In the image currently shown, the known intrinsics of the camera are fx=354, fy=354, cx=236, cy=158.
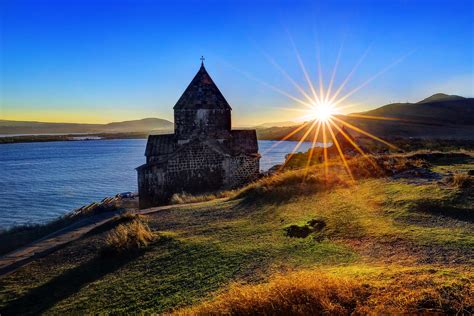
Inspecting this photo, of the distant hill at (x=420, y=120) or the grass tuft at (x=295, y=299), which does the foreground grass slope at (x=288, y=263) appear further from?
the distant hill at (x=420, y=120)

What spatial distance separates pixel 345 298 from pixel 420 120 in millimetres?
94917

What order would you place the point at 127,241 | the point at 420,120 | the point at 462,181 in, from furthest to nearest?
the point at 420,120 < the point at 462,181 < the point at 127,241

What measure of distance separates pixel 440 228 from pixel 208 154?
1456cm

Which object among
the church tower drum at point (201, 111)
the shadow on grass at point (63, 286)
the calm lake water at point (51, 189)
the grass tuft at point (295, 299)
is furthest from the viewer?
the calm lake water at point (51, 189)

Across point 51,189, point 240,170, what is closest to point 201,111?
point 240,170

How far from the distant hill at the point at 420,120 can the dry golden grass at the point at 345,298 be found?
2612 inches

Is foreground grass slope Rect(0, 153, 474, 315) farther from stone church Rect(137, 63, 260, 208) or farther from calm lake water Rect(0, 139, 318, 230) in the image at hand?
calm lake water Rect(0, 139, 318, 230)

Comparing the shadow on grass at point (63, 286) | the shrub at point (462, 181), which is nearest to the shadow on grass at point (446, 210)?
the shrub at point (462, 181)

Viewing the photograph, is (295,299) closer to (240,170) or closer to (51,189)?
(240,170)

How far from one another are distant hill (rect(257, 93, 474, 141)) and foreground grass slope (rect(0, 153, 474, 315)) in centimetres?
6180

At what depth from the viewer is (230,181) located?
68.2 feet

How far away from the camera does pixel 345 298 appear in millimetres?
4090

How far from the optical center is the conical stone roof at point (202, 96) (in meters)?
20.6

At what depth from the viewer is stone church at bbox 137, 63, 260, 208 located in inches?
779
